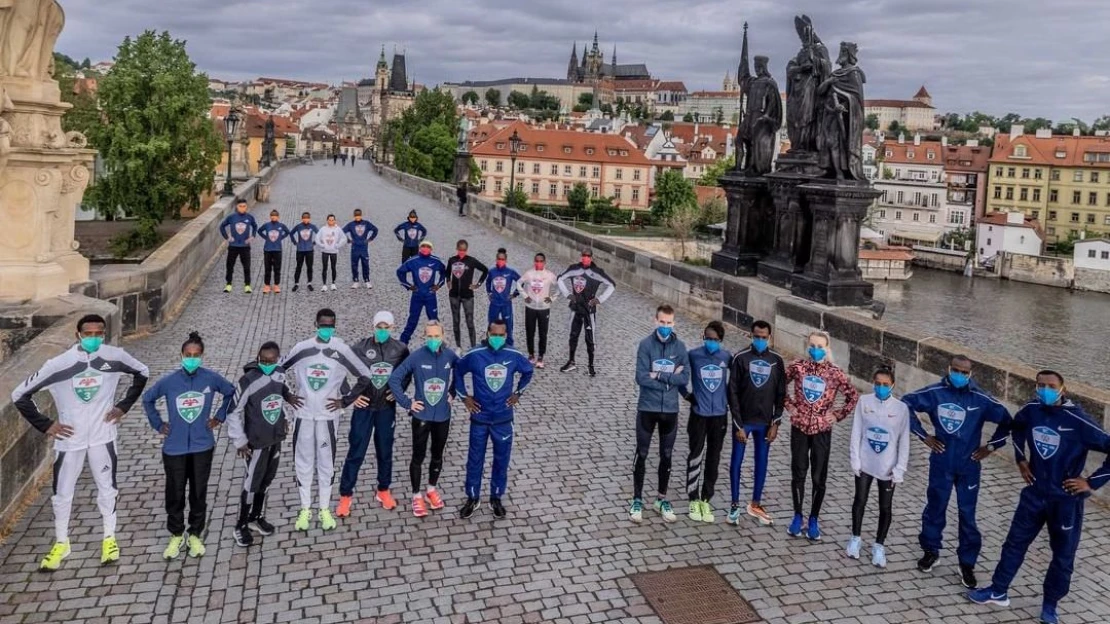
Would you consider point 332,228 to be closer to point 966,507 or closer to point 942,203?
point 966,507

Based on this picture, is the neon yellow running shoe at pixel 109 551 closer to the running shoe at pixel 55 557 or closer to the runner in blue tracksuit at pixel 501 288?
the running shoe at pixel 55 557

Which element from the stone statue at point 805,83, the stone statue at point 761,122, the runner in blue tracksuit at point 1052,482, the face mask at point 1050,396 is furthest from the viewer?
the stone statue at point 761,122

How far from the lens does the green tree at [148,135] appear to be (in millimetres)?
34375

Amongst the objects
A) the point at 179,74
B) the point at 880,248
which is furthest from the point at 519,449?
the point at 880,248

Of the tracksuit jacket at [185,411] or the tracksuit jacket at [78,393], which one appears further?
the tracksuit jacket at [185,411]

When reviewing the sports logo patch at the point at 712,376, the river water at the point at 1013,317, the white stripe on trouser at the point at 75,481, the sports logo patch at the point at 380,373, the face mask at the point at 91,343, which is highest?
the face mask at the point at 91,343

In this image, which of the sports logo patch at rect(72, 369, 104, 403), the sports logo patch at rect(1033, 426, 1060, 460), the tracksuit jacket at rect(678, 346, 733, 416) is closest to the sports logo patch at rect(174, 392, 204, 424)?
the sports logo patch at rect(72, 369, 104, 403)

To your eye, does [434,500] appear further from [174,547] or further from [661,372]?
[661,372]

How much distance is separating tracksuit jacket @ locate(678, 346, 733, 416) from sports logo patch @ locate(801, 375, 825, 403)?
23.7 inches

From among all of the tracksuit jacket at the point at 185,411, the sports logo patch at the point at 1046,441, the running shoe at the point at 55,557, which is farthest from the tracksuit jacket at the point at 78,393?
the sports logo patch at the point at 1046,441

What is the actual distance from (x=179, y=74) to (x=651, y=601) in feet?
120

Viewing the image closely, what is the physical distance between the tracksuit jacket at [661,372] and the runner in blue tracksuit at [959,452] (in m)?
1.67

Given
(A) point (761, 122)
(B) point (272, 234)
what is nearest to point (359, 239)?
(B) point (272, 234)

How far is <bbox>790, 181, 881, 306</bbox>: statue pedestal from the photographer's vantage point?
39.0ft
